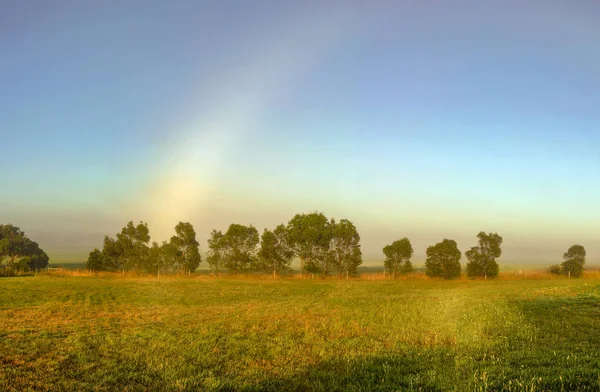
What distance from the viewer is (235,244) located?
243 feet

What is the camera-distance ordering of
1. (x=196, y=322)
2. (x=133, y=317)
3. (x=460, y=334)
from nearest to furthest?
(x=460, y=334) → (x=196, y=322) → (x=133, y=317)

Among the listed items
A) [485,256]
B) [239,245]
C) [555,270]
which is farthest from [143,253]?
[555,270]

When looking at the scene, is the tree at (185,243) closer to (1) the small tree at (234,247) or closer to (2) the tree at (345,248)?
(1) the small tree at (234,247)

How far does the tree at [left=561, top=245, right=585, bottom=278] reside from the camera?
72.0 metres

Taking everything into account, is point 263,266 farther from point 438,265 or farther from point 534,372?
point 534,372

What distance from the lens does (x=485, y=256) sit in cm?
7494

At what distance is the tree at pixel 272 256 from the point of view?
239 ft

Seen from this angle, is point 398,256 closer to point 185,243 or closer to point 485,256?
point 485,256

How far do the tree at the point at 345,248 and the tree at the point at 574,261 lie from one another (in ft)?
127

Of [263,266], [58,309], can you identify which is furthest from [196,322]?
[263,266]

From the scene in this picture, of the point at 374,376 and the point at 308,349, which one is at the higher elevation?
the point at 374,376

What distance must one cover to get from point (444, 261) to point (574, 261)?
2420 cm

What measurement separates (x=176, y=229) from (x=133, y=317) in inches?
2154

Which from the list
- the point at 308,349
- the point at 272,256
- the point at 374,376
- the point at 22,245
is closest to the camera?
the point at 374,376
